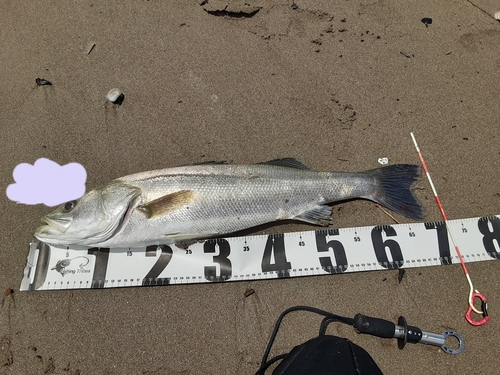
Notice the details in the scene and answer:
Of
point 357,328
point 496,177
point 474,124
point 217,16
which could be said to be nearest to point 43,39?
point 217,16

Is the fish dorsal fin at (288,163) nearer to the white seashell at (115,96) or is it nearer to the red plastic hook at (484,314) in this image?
the white seashell at (115,96)

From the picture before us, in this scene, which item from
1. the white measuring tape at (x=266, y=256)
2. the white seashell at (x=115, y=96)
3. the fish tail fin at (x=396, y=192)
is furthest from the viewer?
the white seashell at (x=115, y=96)

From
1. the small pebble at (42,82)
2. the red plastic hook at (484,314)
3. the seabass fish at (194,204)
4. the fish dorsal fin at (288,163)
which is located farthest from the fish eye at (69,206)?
the red plastic hook at (484,314)

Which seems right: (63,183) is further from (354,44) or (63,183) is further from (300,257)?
(354,44)

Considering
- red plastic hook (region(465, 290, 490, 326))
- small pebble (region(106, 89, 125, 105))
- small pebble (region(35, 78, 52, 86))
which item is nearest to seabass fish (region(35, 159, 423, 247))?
small pebble (region(106, 89, 125, 105))

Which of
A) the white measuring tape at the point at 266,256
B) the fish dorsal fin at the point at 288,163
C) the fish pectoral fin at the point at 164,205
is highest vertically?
the fish dorsal fin at the point at 288,163

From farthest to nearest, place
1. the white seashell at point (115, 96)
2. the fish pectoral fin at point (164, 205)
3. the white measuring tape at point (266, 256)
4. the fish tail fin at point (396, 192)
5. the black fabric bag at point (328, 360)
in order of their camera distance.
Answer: the white seashell at point (115, 96) → the fish tail fin at point (396, 192) → the white measuring tape at point (266, 256) → the fish pectoral fin at point (164, 205) → the black fabric bag at point (328, 360)
